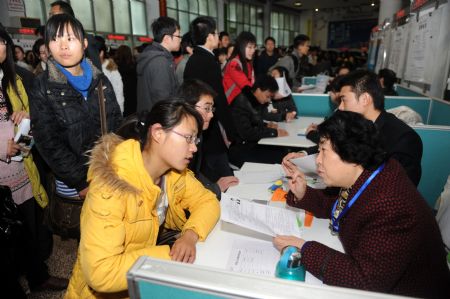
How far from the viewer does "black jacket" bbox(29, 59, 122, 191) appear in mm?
1453

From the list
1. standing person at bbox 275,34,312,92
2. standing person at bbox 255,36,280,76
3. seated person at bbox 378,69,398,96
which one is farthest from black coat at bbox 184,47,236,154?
standing person at bbox 255,36,280,76

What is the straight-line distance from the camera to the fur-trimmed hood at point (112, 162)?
1009 mm

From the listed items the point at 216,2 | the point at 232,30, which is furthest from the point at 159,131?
the point at 232,30

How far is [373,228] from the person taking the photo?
3.11 ft

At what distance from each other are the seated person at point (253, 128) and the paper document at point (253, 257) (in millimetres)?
1639

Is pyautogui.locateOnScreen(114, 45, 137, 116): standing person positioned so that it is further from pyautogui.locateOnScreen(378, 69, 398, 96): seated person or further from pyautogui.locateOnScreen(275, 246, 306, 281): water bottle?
pyautogui.locateOnScreen(275, 246, 306, 281): water bottle

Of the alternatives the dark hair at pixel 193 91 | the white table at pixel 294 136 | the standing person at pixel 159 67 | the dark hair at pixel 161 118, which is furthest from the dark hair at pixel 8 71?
the white table at pixel 294 136

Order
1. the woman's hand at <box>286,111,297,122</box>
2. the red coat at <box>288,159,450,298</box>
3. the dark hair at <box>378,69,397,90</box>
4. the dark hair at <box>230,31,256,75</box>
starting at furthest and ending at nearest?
the woman's hand at <box>286,111,297,122</box> → the dark hair at <box>378,69,397,90</box> → the dark hair at <box>230,31,256,75</box> → the red coat at <box>288,159,450,298</box>

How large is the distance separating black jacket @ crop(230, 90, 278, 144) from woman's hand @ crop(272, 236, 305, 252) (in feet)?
5.49

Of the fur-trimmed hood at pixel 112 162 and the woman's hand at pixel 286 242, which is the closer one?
the fur-trimmed hood at pixel 112 162

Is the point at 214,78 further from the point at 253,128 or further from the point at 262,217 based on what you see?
the point at 262,217

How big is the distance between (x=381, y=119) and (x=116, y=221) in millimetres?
1551

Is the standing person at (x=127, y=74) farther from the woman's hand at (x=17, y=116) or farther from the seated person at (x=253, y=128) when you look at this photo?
the woman's hand at (x=17, y=116)

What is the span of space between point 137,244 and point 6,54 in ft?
4.21
